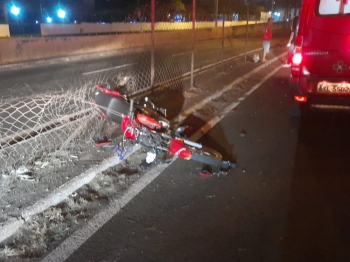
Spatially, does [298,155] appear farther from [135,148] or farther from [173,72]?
[173,72]

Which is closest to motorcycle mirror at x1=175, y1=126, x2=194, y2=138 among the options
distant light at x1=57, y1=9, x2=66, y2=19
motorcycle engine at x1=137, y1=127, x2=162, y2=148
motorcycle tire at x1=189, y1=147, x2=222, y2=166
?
motorcycle tire at x1=189, y1=147, x2=222, y2=166

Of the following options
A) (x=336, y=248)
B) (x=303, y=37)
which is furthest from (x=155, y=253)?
(x=303, y=37)

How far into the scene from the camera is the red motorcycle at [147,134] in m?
4.72

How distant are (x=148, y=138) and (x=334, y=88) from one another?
11.0 ft

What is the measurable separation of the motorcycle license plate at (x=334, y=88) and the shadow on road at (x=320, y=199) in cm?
78

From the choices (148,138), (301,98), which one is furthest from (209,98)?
(148,138)

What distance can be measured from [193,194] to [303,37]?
362cm

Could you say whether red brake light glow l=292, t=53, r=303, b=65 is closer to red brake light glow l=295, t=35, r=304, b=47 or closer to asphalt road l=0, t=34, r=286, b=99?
red brake light glow l=295, t=35, r=304, b=47

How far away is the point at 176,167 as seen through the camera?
491 centimetres

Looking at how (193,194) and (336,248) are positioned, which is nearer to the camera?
(336,248)

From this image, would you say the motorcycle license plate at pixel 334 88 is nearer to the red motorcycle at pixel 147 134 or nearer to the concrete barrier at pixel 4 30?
the red motorcycle at pixel 147 134

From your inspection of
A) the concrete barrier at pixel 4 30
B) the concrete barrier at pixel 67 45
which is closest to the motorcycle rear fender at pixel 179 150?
the concrete barrier at pixel 67 45

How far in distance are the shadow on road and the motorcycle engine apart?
1.74 m

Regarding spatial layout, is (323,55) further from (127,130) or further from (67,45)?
(67,45)
